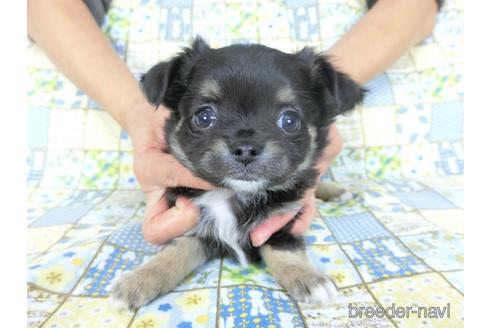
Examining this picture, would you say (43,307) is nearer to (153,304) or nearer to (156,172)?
(153,304)

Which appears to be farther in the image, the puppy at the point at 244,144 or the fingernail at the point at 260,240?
the fingernail at the point at 260,240

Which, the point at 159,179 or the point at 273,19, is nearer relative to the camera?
the point at 159,179

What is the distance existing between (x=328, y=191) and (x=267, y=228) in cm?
114

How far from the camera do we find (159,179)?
7.02 ft

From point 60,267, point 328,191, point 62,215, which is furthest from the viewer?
point 328,191

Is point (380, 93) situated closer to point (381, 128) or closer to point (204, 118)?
point (381, 128)

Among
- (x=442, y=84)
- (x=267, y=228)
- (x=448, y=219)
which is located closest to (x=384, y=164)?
(x=442, y=84)

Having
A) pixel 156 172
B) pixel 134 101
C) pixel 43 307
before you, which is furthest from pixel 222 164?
pixel 134 101

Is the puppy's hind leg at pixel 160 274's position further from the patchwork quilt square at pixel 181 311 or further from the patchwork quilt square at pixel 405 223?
the patchwork quilt square at pixel 405 223

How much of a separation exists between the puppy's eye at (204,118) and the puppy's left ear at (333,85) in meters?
0.59

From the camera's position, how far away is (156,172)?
2.13 meters

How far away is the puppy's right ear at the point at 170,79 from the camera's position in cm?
189

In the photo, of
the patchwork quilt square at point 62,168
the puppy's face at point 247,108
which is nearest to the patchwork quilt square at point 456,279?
the puppy's face at point 247,108

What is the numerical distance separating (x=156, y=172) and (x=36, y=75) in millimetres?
1839
